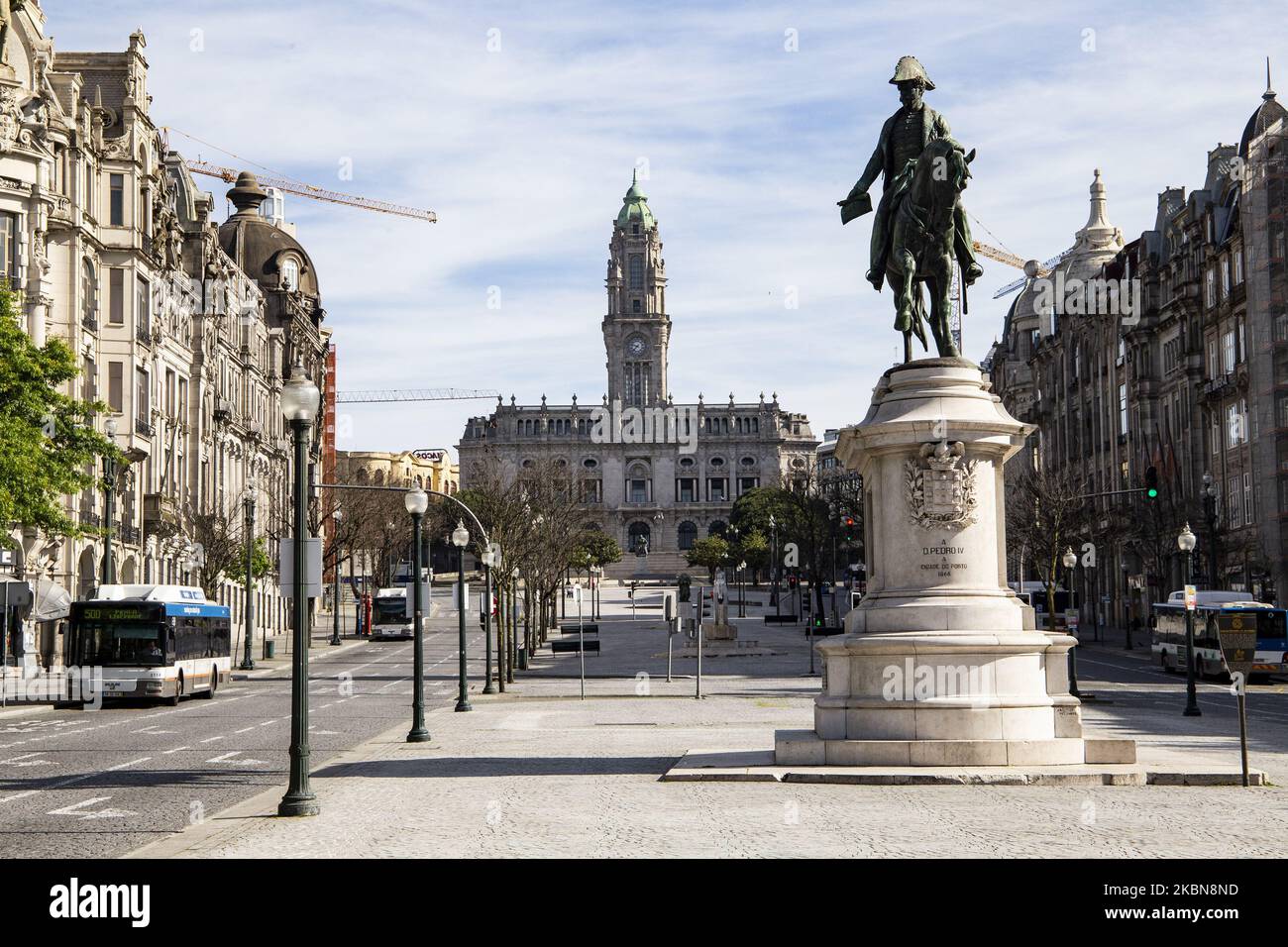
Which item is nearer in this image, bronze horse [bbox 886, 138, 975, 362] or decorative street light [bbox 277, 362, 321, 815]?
decorative street light [bbox 277, 362, 321, 815]

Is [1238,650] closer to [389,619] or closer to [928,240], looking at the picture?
[928,240]

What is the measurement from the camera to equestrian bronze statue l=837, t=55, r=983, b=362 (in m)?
21.1

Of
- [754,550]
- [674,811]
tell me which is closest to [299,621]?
[674,811]

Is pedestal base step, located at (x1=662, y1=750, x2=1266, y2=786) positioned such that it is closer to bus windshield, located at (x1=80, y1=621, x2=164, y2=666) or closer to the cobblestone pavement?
the cobblestone pavement

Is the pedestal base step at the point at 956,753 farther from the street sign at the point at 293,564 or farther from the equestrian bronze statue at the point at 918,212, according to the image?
the street sign at the point at 293,564

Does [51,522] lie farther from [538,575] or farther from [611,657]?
[538,575]

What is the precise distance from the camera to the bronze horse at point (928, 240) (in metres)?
21.1

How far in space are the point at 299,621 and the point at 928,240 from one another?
30.6ft

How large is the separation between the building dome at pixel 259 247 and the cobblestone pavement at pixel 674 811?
288 feet

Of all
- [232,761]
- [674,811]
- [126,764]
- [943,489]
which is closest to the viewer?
[674,811]

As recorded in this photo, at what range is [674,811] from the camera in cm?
1642

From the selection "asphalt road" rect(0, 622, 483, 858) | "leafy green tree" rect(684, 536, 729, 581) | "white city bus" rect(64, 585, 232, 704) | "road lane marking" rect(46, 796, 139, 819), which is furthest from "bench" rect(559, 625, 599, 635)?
"leafy green tree" rect(684, 536, 729, 581)

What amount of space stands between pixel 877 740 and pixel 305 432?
284 inches

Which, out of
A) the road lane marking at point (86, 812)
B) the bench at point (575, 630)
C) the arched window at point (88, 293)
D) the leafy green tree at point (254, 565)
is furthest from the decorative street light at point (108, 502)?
the road lane marking at point (86, 812)
